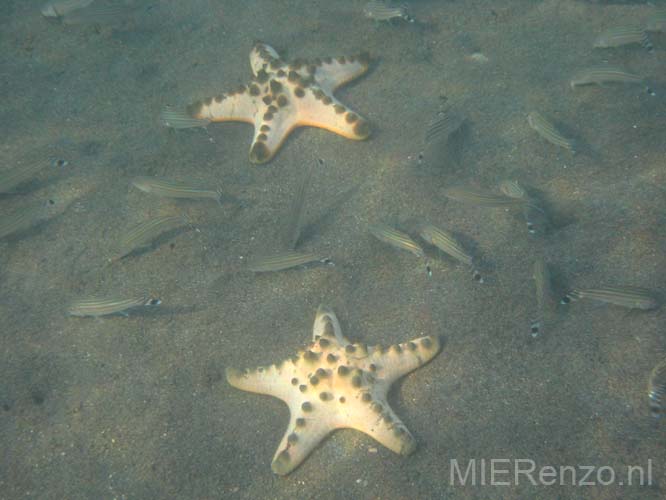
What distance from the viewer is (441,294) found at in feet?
15.2

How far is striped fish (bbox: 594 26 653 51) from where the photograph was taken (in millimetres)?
6660

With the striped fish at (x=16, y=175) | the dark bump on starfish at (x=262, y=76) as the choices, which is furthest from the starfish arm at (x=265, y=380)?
the striped fish at (x=16, y=175)

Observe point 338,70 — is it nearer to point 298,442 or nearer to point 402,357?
point 402,357

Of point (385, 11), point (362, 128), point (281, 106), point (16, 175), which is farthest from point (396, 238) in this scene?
point (16, 175)

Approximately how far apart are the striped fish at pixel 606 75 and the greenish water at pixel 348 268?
210mm

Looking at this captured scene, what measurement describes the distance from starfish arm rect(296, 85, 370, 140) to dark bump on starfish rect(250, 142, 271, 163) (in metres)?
0.69

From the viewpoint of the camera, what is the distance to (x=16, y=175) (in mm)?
5934

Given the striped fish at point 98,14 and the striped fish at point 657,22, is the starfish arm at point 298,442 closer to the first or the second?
the striped fish at point 657,22

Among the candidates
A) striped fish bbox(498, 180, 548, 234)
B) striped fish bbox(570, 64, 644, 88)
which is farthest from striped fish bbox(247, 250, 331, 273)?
striped fish bbox(570, 64, 644, 88)

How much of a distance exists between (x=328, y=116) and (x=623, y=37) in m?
4.81

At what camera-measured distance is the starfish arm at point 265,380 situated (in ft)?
13.2

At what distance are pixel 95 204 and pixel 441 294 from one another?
479cm

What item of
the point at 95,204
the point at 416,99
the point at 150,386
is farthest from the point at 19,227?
the point at 416,99

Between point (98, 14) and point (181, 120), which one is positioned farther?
point (98, 14)
